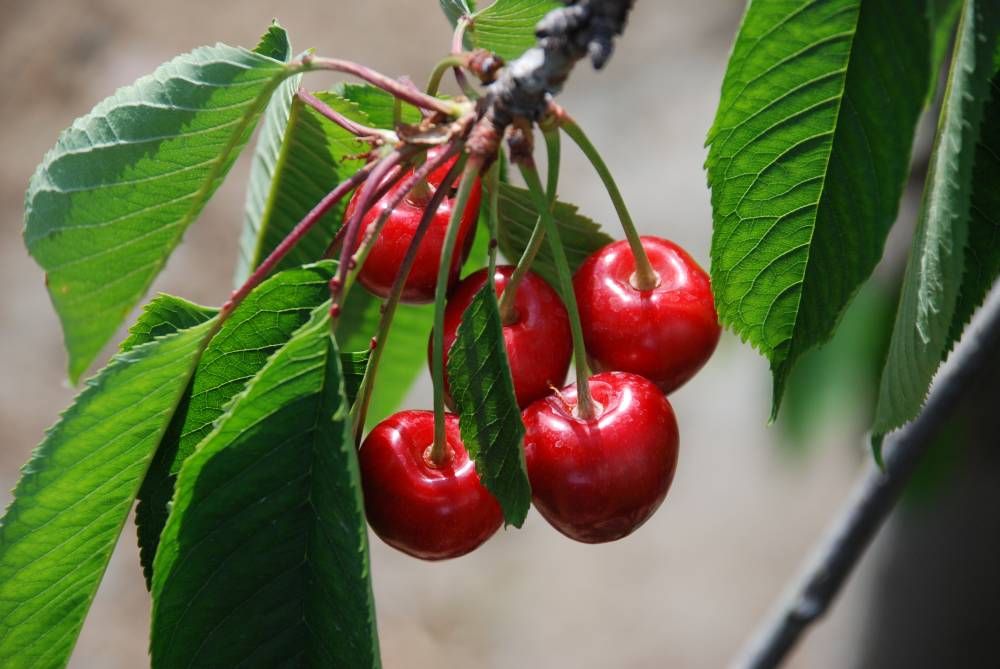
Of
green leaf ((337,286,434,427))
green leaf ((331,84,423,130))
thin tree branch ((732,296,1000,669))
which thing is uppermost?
green leaf ((331,84,423,130))

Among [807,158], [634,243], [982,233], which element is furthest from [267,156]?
[982,233]

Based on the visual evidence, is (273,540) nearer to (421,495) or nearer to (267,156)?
(421,495)

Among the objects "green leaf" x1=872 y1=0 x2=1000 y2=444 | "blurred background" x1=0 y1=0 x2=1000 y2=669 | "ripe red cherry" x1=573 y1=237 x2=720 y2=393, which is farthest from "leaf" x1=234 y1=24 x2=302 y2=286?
"blurred background" x1=0 y1=0 x2=1000 y2=669

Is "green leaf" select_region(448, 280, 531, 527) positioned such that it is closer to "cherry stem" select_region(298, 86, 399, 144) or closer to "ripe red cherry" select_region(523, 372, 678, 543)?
"ripe red cherry" select_region(523, 372, 678, 543)

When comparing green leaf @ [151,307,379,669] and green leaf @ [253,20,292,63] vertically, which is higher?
green leaf @ [253,20,292,63]

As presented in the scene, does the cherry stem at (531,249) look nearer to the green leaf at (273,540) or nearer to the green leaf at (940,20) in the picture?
the green leaf at (273,540)

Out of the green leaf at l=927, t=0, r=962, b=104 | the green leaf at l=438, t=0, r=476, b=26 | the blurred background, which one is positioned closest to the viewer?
the green leaf at l=927, t=0, r=962, b=104

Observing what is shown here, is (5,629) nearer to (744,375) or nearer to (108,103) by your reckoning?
(108,103)

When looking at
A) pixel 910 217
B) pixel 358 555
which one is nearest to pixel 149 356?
pixel 358 555
